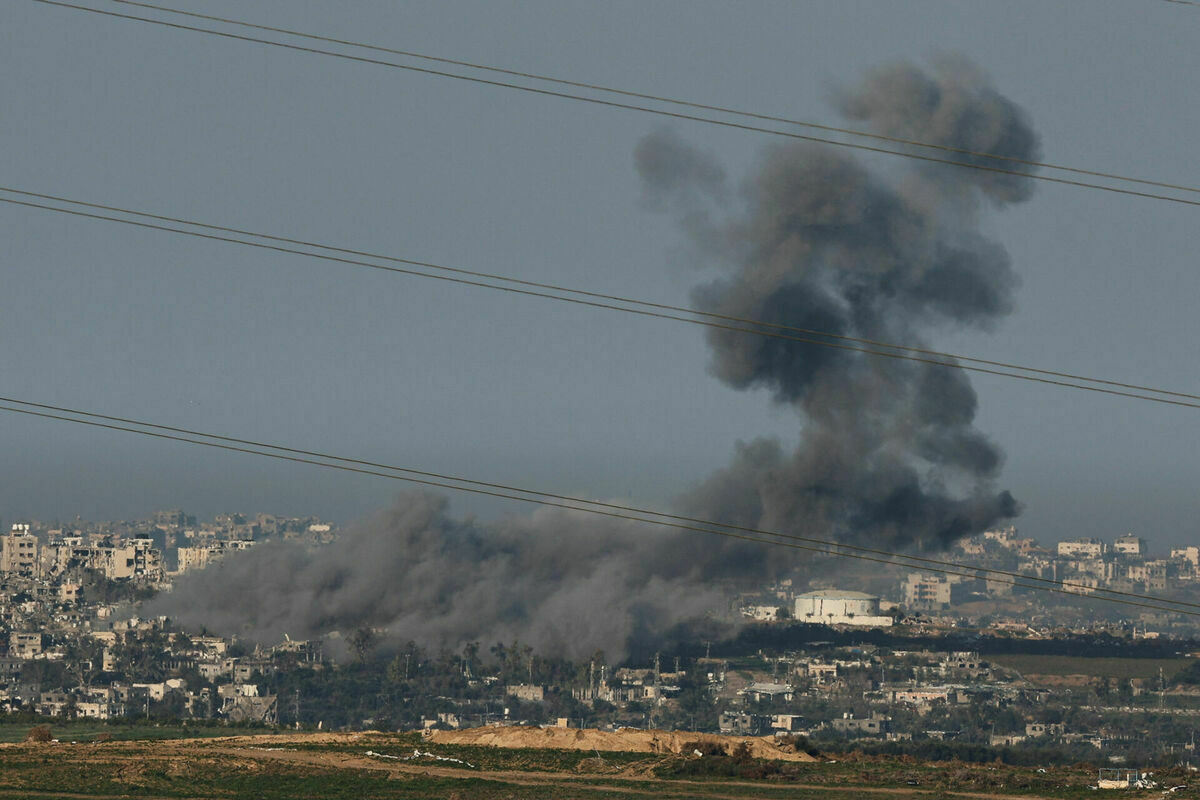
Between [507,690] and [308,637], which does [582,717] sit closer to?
[507,690]

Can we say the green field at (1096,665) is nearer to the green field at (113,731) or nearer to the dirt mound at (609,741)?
the dirt mound at (609,741)

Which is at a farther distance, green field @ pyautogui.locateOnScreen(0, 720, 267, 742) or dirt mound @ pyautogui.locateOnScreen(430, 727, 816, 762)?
green field @ pyautogui.locateOnScreen(0, 720, 267, 742)

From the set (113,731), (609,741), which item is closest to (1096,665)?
(609,741)

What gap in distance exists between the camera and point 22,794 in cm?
5516

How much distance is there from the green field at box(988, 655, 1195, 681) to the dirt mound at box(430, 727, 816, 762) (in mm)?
110641

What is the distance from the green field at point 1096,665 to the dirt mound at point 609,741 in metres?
111

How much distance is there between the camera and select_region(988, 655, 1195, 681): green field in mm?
174750

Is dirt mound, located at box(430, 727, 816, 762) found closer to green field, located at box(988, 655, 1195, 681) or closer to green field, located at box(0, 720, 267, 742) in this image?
green field, located at box(0, 720, 267, 742)

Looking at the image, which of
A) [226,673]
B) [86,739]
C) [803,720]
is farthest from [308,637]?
[86,739]

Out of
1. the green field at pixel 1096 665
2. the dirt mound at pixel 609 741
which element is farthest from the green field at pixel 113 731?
the green field at pixel 1096 665

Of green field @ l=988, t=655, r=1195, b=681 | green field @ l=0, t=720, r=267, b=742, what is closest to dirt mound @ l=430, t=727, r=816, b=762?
green field @ l=0, t=720, r=267, b=742

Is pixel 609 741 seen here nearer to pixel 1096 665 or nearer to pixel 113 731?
pixel 113 731

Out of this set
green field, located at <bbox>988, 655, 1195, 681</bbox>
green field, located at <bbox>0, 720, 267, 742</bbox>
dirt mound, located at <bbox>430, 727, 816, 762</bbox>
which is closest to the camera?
dirt mound, located at <bbox>430, 727, 816, 762</bbox>

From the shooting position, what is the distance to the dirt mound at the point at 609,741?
229 ft
